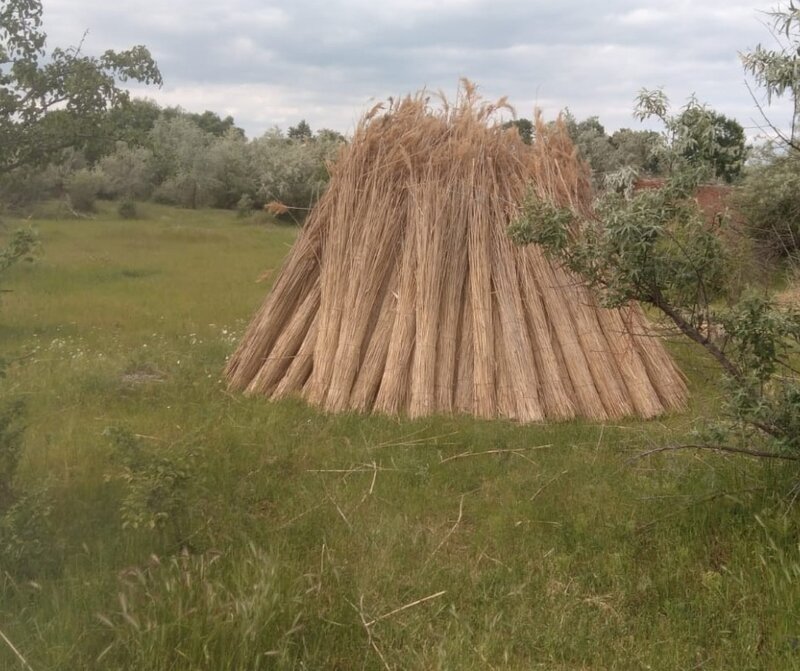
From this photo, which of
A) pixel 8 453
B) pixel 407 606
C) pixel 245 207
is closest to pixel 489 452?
pixel 407 606

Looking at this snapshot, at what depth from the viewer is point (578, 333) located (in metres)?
6.07

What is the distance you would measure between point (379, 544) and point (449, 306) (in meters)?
2.59

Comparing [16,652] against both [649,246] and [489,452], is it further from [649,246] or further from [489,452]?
[489,452]

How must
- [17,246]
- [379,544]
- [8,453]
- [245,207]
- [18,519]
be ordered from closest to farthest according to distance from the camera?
[18,519]
[17,246]
[8,453]
[379,544]
[245,207]

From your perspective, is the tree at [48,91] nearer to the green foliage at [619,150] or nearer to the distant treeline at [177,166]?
the distant treeline at [177,166]

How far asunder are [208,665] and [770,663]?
2.02m

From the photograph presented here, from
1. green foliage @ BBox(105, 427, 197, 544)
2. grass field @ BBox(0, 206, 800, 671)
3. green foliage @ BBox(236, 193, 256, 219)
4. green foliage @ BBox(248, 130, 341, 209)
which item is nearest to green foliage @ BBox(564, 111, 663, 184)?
grass field @ BBox(0, 206, 800, 671)

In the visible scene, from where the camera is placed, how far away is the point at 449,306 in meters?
6.05

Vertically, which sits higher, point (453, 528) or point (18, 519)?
point (18, 519)

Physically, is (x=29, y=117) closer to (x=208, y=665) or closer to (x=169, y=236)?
(x=208, y=665)

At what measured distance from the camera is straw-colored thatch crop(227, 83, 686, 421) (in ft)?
19.3

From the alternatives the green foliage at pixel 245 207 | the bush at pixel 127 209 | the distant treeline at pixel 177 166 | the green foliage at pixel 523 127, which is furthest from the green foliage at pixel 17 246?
the green foliage at pixel 245 207

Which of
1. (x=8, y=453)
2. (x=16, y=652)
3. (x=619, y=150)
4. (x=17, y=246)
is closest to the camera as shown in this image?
(x=16, y=652)

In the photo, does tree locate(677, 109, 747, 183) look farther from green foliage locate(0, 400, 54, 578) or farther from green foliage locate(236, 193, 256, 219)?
green foliage locate(236, 193, 256, 219)
